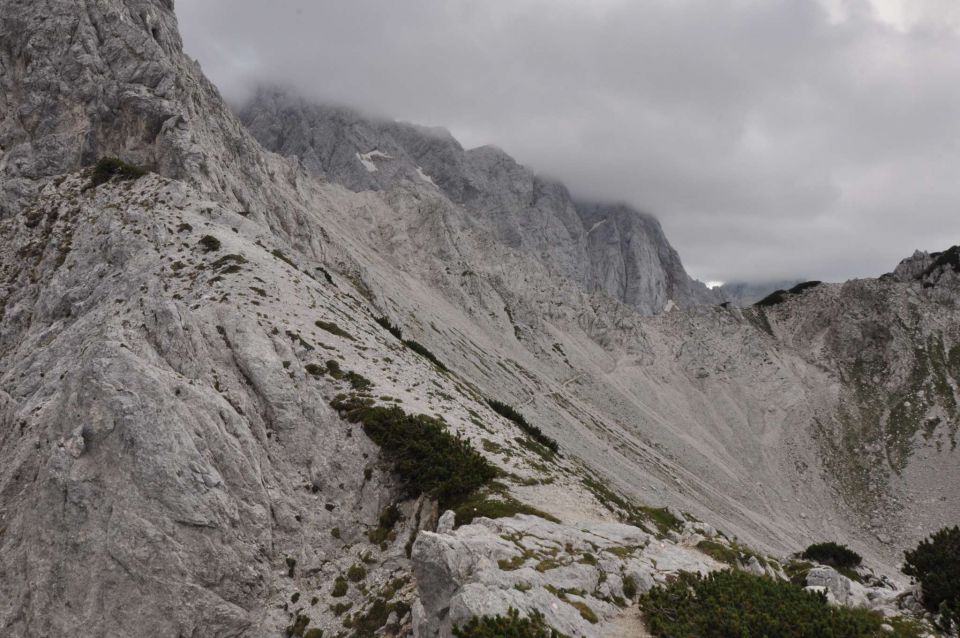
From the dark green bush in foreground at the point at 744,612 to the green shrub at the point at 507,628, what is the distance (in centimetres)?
361

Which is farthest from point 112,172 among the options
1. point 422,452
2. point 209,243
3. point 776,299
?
point 776,299

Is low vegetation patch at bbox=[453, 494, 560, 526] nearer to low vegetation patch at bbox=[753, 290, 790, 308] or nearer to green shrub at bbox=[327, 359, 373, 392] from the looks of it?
green shrub at bbox=[327, 359, 373, 392]

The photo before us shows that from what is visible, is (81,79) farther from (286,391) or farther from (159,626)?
(159,626)

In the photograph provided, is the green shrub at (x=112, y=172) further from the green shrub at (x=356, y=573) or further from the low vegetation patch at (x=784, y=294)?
the low vegetation patch at (x=784, y=294)

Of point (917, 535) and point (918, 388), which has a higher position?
point (918, 388)

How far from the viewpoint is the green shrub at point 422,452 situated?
21.4 metres

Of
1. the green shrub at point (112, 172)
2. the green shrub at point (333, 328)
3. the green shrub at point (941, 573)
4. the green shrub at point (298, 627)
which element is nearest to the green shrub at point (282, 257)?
the green shrub at point (333, 328)

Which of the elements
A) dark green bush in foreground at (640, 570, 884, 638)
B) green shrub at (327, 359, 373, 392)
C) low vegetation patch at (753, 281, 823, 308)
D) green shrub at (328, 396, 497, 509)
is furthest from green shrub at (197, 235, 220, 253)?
low vegetation patch at (753, 281, 823, 308)

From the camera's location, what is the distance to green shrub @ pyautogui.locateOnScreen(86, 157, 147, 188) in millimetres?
50219

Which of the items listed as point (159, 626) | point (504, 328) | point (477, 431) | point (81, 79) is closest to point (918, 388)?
point (504, 328)

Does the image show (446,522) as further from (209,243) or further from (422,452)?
(209,243)

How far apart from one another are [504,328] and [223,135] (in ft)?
205

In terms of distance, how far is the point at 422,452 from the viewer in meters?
23.2

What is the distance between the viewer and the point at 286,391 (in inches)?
981
